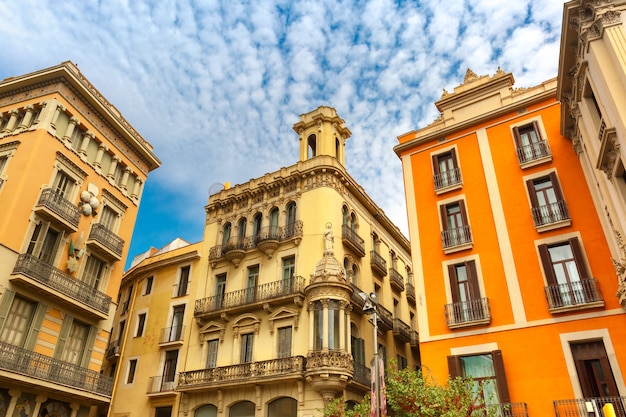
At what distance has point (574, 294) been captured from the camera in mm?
17734

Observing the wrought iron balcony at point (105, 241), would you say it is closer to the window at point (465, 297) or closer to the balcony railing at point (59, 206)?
the balcony railing at point (59, 206)

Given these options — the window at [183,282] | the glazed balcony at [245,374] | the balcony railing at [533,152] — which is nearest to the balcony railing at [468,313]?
the balcony railing at [533,152]

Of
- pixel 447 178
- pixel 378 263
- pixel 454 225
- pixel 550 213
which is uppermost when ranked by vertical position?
pixel 447 178

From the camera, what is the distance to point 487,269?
66.0 ft

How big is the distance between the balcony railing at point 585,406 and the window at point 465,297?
13.3 ft

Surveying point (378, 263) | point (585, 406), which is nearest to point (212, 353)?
point (378, 263)

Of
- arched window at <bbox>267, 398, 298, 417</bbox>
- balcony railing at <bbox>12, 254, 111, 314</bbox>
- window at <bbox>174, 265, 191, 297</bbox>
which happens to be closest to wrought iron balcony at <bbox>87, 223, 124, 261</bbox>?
balcony railing at <bbox>12, 254, 111, 314</bbox>

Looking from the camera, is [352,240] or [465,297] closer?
[465,297]

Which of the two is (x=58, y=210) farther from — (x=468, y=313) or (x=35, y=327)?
(x=468, y=313)

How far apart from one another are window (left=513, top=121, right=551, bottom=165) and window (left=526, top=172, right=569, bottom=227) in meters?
1.15

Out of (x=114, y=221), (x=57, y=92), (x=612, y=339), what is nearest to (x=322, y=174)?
(x=114, y=221)

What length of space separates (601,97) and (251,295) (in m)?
20.4

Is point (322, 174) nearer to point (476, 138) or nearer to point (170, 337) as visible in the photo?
point (476, 138)

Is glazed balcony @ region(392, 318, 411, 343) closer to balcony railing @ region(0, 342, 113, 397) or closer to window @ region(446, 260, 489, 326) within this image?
window @ region(446, 260, 489, 326)
